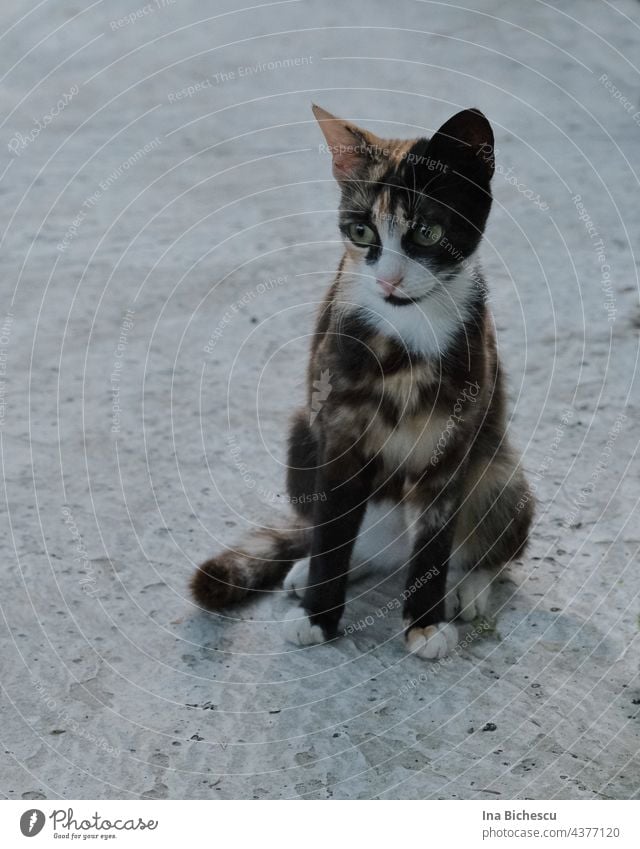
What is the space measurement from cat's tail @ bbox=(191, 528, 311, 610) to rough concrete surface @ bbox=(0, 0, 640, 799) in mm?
65

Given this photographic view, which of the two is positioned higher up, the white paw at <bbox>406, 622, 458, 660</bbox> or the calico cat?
the calico cat

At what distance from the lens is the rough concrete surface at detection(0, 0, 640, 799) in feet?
7.98

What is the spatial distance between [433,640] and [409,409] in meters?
0.55

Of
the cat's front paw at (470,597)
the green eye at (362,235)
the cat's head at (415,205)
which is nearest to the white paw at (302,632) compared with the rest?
the cat's front paw at (470,597)

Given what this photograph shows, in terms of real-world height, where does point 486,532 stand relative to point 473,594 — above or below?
above

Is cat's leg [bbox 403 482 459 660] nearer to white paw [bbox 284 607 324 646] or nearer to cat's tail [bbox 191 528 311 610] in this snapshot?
white paw [bbox 284 607 324 646]

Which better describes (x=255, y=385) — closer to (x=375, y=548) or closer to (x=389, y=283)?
(x=375, y=548)

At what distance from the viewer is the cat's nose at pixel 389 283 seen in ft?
7.77

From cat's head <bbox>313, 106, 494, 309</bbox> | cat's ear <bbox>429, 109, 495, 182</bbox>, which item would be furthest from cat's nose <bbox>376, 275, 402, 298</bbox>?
cat's ear <bbox>429, 109, 495, 182</bbox>

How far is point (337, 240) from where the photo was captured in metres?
4.48

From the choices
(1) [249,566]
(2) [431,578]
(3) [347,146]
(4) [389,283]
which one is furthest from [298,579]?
(3) [347,146]

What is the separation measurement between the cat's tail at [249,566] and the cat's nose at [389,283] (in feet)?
2.60

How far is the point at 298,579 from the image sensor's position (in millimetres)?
2850

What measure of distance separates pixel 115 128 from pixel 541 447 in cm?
290
